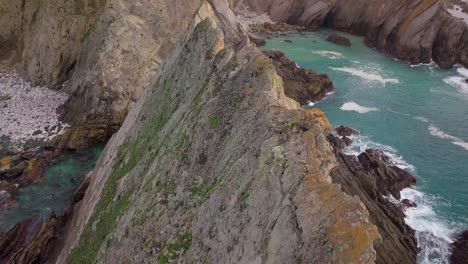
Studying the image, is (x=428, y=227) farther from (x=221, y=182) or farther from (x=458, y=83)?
(x=458, y=83)

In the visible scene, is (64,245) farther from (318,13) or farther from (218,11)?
(318,13)

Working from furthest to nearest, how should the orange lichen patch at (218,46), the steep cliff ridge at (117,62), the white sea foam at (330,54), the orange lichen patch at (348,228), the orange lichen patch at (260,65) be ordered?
the white sea foam at (330,54) < the steep cliff ridge at (117,62) < the orange lichen patch at (218,46) < the orange lichen patch at (260,65) < the orange lichen patch at (348,228)

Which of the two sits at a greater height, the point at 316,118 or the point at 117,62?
the point at 316,118

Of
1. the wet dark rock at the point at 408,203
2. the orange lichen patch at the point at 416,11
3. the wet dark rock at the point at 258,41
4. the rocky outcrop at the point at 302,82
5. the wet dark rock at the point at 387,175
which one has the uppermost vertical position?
the orange lichen patch at the point at 416,11

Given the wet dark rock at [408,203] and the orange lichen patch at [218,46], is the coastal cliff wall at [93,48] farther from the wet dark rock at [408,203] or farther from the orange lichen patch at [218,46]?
the wet dark rock at [408,203]

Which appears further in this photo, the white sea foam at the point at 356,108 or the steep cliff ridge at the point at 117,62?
the white sea foam at the point at 356,108

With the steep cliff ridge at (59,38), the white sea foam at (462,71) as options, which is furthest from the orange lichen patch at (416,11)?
the steep cliff ridge at (59,38)

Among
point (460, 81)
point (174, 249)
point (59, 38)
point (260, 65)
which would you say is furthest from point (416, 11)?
point (174, 249)
